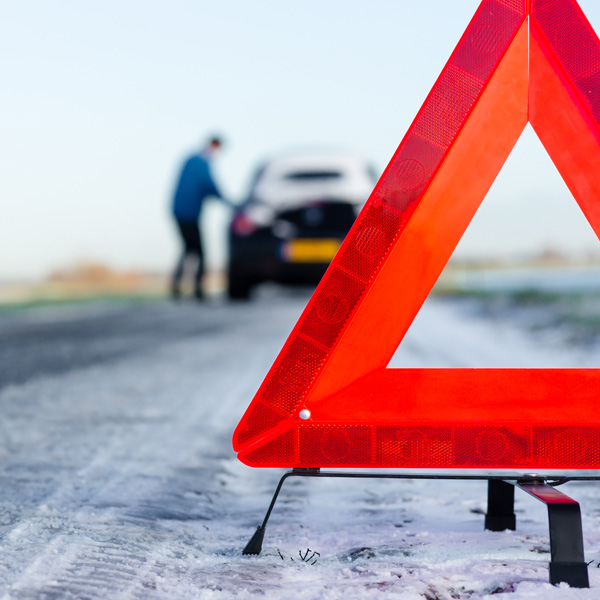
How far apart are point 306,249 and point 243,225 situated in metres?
0.90

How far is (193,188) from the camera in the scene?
34.7 feet

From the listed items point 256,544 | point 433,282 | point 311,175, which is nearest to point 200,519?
point 256,544

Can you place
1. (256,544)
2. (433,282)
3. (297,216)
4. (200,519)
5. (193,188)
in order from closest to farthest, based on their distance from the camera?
1. (433,282)
2. (256,544)
3. (200,519)
4. (297,216)
5. (193,188)

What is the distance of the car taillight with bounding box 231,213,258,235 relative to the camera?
10.6 m

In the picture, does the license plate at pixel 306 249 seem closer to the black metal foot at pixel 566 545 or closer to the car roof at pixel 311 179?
the car roof at pixel 311 179

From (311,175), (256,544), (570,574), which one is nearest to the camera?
(570,574)

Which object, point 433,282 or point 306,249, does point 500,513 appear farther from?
point 306,249

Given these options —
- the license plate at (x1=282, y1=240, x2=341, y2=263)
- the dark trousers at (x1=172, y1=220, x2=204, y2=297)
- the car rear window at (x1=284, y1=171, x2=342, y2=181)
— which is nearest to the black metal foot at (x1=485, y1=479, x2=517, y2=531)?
the license plate at (x1=282, y1=240, x2=341, y2=263)

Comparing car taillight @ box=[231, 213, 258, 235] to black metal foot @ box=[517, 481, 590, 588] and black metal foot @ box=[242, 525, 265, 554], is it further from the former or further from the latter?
black metal foot @ box=[517, 481, 590, 588]

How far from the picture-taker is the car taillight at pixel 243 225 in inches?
416

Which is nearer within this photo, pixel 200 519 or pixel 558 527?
pixel 558 527

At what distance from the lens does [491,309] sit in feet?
49.3

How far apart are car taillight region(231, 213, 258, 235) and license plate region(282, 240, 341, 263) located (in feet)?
1.62

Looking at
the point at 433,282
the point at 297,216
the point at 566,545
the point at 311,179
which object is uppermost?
the point at 311,179
